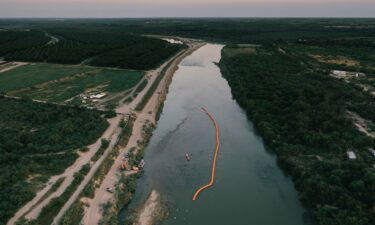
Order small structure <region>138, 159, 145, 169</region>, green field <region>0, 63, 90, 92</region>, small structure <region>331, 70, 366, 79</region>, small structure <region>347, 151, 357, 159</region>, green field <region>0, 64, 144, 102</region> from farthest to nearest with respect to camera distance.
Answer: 1. small structure <region>331, 70, 366, 79</region>
2. green field <region>0, 63, 90, 92</region>
3. green field <region>0, 64, 144, 102</region>
4. small structure <region>138, 159, 145, 169</region>
5. small structure <region>347, 151, 357, 159</region>

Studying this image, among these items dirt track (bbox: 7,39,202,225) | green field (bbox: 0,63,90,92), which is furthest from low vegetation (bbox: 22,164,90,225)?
green field (bbox: 0,63,90,92)

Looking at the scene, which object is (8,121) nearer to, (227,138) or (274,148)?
(227,138)

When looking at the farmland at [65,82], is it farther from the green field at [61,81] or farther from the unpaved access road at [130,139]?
the unpaved access road at [130,139]

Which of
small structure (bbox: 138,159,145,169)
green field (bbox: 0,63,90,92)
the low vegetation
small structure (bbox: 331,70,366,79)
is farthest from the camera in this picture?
small structure (bbox: 331,70,366,79)

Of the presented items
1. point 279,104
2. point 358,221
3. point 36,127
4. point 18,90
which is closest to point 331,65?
point 279,104

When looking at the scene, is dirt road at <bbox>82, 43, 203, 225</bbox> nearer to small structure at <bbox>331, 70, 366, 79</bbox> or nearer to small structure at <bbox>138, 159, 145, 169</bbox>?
small structure at <bbox>138, 159, 145, 169</bbox>

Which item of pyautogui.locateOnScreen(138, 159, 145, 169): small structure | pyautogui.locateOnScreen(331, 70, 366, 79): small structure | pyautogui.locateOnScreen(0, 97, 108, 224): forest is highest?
pyautogui.locateOnScreen(331, 70, 366, 79): small structure
